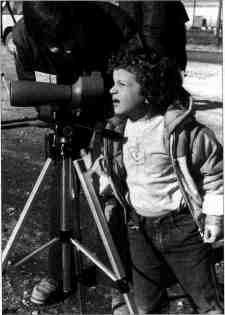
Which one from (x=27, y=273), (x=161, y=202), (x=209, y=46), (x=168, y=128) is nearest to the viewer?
(x=168, y=128)

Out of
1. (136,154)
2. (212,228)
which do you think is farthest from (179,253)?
(136,154)

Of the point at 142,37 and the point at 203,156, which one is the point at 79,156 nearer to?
the point at 203,156

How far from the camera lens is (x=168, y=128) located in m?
1.99

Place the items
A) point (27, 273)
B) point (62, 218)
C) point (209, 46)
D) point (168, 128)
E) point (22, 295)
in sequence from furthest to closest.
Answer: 1. point (209, 46)
2. point (27, 273)
3. point (22, 295)
4. point (62, 218)
5. point (168, 128)

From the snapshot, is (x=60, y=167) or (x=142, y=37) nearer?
(x=60, y=167)

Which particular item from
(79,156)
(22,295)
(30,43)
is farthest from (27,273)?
(30,43)

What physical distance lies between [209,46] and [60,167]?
11556 mm

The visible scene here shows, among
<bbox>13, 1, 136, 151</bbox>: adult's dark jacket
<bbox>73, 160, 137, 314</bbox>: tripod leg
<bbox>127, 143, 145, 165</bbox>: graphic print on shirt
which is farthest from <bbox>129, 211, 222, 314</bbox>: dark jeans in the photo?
<bbox>13, 1, 136, 151</bbox>: adult's dark jacket

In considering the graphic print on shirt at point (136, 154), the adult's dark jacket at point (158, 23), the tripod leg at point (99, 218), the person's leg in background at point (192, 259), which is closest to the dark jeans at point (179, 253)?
the person's leg in background at point (192, 259)

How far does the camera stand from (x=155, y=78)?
80.9 inches

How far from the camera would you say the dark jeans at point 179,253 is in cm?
211

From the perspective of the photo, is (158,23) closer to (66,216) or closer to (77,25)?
(77,25)

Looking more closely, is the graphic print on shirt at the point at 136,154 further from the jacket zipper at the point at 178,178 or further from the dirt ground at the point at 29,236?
the dirt ground at the point at 29,236

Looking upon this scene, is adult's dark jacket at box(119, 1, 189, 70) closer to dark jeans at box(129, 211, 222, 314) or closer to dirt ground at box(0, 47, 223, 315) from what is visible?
dark jeans at box(129, 211, 222, 314)
